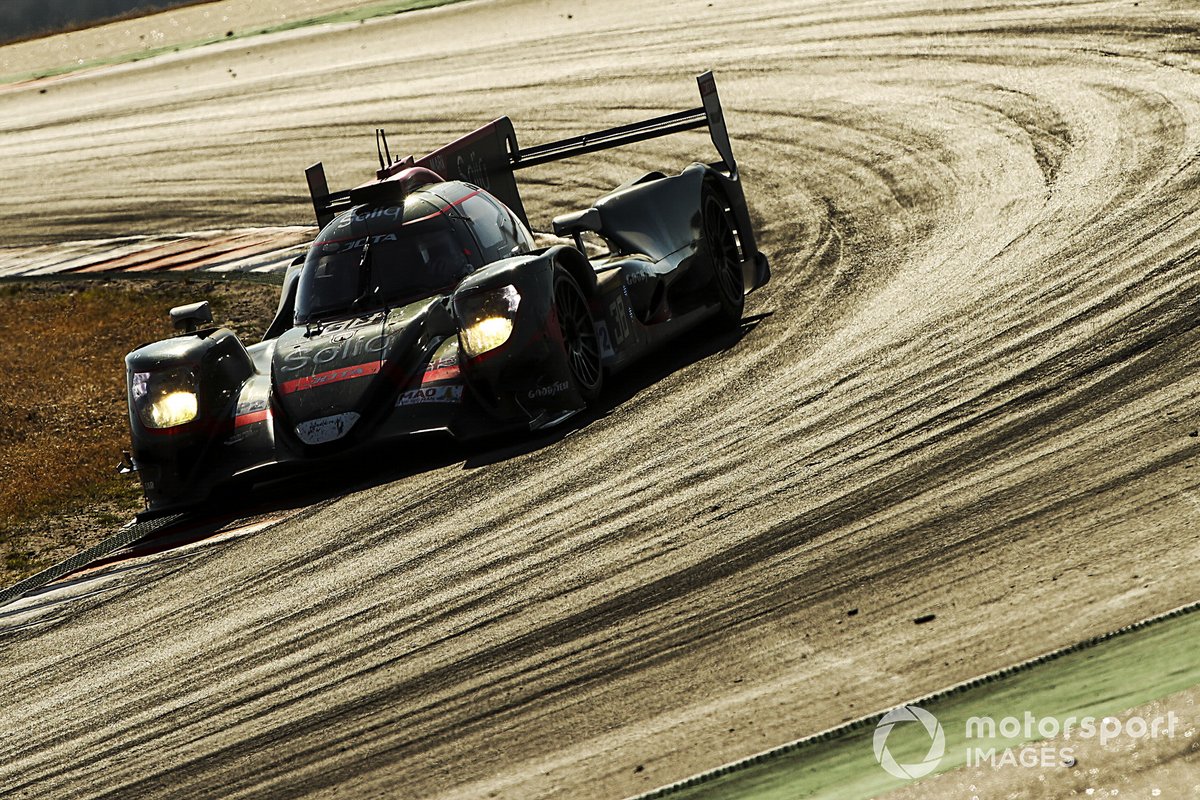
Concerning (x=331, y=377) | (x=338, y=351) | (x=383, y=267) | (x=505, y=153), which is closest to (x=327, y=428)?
(x=331, y=377)

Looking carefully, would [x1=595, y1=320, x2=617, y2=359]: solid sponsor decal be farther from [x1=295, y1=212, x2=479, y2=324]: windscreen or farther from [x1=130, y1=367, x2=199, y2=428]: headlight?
[x1=130, y1=367, x2=199, y2=428]: headlight

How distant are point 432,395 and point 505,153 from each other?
168 inches

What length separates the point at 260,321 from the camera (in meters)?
13.6

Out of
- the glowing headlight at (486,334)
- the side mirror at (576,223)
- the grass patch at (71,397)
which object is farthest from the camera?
the side mirror at (576,223)

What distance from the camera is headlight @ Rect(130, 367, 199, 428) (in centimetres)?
865

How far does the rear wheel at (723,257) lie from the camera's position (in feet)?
34.3

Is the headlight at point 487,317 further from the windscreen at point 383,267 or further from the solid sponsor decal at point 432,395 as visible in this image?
the windscreen at point 383,267

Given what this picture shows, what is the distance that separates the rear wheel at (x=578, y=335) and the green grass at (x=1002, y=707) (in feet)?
14.0

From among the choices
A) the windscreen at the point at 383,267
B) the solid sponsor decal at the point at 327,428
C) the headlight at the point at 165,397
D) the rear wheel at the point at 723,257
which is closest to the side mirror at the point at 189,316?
the windscreen at the point at 383,267

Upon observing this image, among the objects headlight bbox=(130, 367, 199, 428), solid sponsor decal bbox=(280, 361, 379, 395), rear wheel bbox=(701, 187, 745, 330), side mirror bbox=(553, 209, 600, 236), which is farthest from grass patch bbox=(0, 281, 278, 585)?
rear wheel bbox=(701, 187, 745, 330)

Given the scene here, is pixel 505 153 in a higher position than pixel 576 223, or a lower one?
higher

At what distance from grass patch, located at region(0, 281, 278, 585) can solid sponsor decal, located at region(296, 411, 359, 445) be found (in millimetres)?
1679

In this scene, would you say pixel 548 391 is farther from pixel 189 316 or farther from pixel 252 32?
pixel 252 32

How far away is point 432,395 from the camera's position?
27.5ft
